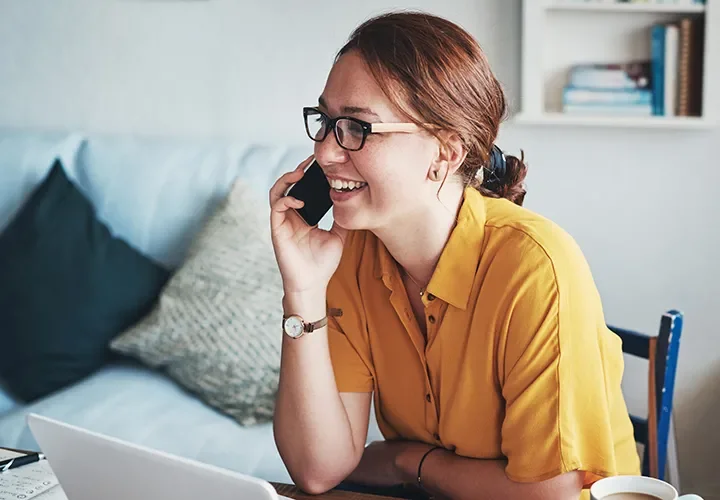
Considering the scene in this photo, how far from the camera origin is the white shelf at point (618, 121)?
238cm

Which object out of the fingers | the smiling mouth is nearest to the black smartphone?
the fingers

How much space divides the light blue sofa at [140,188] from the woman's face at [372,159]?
3.36 ft

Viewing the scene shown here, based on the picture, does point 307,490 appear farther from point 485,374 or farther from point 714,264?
point 714,264

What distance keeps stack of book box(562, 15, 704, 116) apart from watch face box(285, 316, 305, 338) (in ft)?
4.33

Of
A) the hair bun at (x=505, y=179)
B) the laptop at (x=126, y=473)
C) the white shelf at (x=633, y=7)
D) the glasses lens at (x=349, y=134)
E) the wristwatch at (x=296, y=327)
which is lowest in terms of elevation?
the laptop at (x=126, y=473)

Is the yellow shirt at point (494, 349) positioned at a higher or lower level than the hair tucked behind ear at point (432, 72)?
lower

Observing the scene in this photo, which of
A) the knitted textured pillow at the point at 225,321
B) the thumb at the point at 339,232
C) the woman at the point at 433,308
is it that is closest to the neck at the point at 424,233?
the woman at the point at 433,308

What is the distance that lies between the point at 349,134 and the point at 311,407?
0.43 meters

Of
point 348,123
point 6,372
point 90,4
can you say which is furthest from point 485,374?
point 90,4

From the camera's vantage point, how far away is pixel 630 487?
3.05 ft

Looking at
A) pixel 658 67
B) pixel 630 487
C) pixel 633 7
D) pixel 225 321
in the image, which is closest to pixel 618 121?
pixel 658 67

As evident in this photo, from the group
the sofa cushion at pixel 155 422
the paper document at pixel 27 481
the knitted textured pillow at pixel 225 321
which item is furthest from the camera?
the knitted textured pillow at pixel 225 321

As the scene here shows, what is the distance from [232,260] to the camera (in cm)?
237

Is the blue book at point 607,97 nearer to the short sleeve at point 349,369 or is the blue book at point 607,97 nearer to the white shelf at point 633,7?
the white shelf at point 633,7
